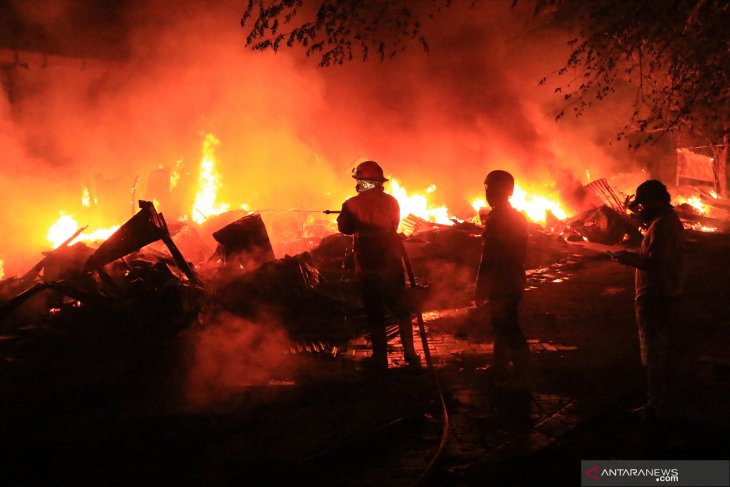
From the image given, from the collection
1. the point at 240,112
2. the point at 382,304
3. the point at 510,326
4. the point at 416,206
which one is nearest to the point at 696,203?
the point at 416,206

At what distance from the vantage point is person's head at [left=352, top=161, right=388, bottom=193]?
5.15m

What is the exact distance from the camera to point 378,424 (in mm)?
3666

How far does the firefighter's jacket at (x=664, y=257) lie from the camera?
3469mm

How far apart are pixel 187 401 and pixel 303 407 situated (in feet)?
3.45

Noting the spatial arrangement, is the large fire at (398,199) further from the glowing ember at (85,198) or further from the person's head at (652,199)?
the person's head at (652,199)

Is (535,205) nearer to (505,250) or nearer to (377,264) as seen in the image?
(377,264)

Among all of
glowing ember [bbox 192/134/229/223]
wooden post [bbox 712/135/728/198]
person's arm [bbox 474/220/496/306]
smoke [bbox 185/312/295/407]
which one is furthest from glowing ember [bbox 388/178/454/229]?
person's arm [bbox 474/220/496/306]

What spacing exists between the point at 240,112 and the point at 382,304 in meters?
12.7

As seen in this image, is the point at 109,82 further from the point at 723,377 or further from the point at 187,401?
the point at 723,377

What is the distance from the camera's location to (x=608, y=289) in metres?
8.08

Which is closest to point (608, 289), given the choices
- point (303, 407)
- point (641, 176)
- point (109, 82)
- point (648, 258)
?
point (648, 258)

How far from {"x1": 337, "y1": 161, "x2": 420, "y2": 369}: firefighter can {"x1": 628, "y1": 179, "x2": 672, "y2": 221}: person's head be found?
2348 millimetres

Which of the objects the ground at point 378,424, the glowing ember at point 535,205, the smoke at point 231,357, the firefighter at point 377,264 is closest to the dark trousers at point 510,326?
the ground at point 378,424

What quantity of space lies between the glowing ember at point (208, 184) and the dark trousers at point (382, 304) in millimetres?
11814
